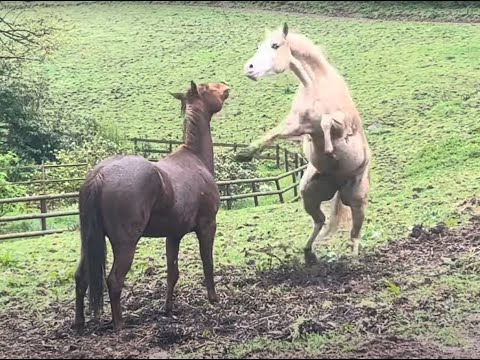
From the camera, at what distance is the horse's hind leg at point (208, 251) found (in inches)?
300

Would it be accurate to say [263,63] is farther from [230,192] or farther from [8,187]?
[8,187]

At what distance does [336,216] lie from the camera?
926cm

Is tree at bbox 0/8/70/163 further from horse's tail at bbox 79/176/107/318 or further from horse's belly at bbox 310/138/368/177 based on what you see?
horse's tail at bbox 79/176/107/318

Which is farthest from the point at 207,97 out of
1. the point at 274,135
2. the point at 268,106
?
the point at 268,106

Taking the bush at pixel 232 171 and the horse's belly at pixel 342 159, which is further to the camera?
the bush at pixel 232 171

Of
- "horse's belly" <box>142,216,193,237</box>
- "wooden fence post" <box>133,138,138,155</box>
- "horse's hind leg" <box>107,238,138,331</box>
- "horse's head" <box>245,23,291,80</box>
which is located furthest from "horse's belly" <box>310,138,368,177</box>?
"wooden fence post" <box>133,138,138,155</box>

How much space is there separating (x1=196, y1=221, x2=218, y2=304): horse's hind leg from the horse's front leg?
2.32ft

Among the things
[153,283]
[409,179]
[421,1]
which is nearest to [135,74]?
[421,1]

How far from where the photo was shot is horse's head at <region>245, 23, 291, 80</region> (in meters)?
7.96

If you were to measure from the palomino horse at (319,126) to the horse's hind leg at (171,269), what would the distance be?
1.02 meters

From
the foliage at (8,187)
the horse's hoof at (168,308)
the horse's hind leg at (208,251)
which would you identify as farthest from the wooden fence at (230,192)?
the horse's hoof at (168,308)

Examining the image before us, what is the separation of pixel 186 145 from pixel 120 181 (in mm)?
1405

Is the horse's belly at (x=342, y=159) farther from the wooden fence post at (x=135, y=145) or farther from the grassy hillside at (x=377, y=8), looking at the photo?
the grassy hillside at (x=377, y=8)

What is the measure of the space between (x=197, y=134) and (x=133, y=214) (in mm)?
1517
